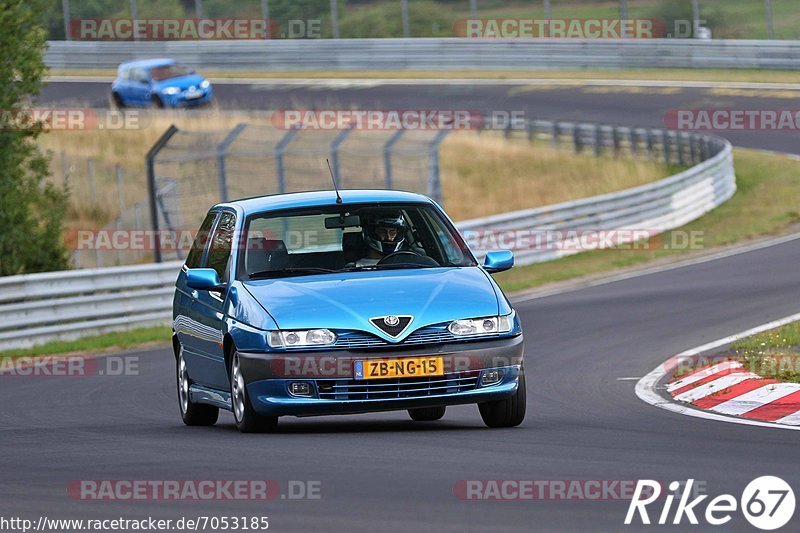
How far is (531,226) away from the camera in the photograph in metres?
25.3

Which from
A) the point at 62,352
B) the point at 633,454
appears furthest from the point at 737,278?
the point at 633,454

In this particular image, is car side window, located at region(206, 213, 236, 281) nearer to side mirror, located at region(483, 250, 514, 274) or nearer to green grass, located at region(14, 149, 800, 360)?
side mirror, located at region(483, 250, 514, 274)

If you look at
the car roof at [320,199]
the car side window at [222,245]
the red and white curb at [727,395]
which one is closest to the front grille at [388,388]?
the car side window at [222,245]

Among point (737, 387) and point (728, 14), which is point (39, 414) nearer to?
point (737, 387)

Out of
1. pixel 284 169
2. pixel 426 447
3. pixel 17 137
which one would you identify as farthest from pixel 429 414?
pixel 284 169

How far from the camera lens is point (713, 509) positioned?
6395 mm

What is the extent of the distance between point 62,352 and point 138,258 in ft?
38.8

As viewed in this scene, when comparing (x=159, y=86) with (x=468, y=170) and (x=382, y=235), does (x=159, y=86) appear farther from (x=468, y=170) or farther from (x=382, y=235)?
(x=382, y=235)

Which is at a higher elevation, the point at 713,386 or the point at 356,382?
the point at 356,382

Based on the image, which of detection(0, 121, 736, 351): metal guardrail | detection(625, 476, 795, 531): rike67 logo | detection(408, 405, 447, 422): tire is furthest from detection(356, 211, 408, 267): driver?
detection(0, 121, 736, 351): metal guardrail

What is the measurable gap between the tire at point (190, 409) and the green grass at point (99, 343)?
7.77 m

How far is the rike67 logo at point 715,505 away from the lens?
6195 millimetres

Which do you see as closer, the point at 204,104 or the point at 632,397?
the point at 632,397

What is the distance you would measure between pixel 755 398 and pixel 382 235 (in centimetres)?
288
